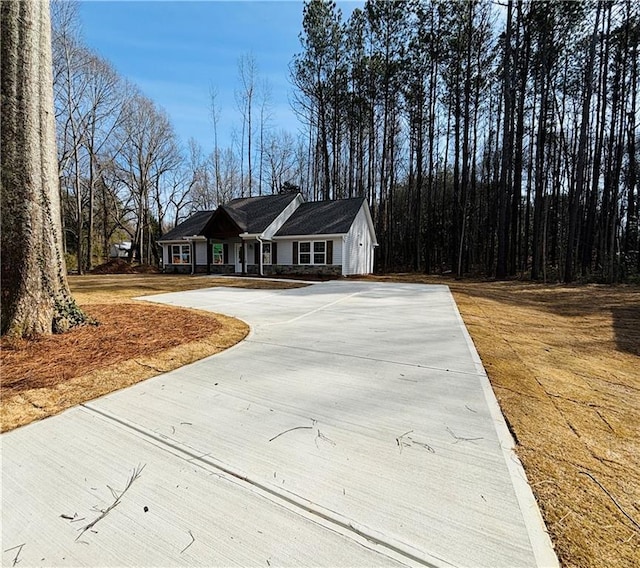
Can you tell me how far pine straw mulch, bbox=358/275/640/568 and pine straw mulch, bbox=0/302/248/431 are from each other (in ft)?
10.0

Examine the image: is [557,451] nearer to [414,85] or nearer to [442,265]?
[414,85]

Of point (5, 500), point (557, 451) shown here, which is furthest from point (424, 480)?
point (5, 500)

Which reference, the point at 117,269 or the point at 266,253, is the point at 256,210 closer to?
the point at 266,253

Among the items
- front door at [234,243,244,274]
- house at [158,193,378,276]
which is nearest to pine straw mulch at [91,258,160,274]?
house at [158,193,378,276]

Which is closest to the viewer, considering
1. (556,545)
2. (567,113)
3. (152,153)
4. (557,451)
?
(556,545)

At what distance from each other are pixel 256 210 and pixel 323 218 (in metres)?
4.38

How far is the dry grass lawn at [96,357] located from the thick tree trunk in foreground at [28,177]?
0.44 m

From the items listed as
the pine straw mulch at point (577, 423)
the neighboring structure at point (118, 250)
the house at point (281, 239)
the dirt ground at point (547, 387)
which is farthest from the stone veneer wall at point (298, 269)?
the neighboring structure at point (118, 250)

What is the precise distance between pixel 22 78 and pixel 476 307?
8324 mm

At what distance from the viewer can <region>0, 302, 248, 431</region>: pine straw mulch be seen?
2.51 m

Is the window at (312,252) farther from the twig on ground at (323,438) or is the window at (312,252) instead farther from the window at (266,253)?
the twig on ground at (323,438)

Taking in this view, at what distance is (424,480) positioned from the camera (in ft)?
5.40

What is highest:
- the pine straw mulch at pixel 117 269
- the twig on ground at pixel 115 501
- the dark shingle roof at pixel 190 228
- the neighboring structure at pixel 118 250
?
the dark shingle roof at pixel 190 228

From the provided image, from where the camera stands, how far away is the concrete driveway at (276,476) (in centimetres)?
127
